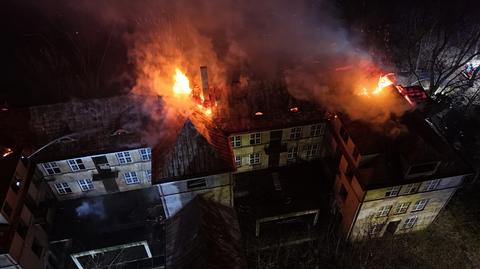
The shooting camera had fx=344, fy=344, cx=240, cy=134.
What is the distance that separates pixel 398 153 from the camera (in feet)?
101

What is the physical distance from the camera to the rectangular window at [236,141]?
36000mm

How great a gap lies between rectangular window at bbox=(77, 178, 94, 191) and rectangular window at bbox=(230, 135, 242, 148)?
16.2m

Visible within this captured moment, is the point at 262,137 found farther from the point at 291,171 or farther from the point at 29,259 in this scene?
the point at 29,259

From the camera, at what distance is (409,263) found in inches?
1369

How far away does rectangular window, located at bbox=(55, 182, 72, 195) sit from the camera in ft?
122

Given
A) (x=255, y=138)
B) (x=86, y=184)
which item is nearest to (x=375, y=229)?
(x=255, y=138)

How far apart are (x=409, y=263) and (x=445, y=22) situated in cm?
3515

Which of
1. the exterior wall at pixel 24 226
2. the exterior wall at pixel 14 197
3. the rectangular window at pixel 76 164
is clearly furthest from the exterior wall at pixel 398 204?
the exterior wall at pixel 14 197

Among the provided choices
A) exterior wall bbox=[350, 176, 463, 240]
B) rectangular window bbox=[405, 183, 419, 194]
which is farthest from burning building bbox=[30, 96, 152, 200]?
rectangular window bbox=[405, 183, 419, 194]

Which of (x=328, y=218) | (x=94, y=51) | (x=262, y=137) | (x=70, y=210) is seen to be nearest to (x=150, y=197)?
(x=70, y=210)

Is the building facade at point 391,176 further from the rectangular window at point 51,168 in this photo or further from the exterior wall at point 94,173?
the rectangular window at point 51,168

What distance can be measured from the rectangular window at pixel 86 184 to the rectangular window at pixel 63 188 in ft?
4.33

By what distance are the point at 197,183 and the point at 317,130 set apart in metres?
15.5

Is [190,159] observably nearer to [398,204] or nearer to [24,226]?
[24,226]
